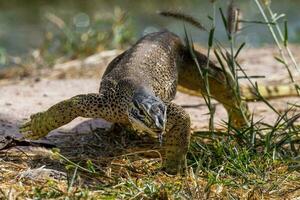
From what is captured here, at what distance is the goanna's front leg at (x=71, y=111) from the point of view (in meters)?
5.86

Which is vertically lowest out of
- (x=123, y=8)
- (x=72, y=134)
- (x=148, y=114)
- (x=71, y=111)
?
(x=123, y=8)

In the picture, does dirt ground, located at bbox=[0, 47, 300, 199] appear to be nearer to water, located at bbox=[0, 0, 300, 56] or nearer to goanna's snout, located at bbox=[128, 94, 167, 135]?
goanna's snout, located at bbox=[128, 94, 167, 135]


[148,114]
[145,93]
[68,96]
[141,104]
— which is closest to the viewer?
[148,114]

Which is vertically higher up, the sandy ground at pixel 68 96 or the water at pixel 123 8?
the sandy ground at pixel 68 96

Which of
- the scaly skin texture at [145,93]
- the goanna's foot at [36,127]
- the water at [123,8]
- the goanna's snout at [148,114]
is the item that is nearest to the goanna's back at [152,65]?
the scaly skin texture at [145,93]

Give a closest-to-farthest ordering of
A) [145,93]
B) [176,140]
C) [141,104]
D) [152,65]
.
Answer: [141,104] < [145,93] < [176,140] < [152,65]

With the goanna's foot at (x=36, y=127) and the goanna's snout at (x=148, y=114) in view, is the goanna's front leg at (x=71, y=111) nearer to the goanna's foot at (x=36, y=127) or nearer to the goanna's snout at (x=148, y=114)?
the goanna's foot at (x=36, y=127)

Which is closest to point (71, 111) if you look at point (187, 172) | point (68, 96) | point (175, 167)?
point (175, 167)

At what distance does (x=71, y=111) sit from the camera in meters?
5.91

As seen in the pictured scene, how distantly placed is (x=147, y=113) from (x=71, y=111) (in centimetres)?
100

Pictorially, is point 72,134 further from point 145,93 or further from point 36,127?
point 145,93

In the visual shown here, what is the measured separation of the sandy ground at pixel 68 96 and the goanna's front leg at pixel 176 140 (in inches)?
26.7

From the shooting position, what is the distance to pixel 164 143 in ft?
20.1

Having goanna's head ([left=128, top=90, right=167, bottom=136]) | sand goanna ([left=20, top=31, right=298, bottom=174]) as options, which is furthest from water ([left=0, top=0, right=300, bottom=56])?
goanna's head ([left=128, top=90, right=167, bottom=136])
